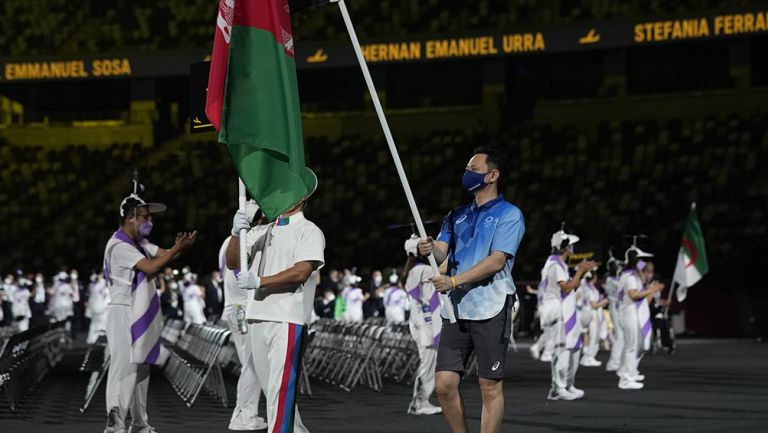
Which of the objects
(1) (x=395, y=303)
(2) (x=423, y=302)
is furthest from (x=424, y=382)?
(1) (x=395, y=303)

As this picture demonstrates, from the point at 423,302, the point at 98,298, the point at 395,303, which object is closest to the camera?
the point at 423,302

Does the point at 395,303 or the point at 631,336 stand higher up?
the point at 631,336

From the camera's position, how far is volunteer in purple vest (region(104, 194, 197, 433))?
1011 centimetres

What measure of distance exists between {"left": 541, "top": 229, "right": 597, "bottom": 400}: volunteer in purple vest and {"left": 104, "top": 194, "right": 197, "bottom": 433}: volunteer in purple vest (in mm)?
5405

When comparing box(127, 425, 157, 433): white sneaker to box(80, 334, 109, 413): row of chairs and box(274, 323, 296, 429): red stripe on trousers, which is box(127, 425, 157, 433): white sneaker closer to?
box(274, 323, 296, 429): red stripe on trousers

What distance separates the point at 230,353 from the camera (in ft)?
61.0

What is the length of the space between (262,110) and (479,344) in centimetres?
188

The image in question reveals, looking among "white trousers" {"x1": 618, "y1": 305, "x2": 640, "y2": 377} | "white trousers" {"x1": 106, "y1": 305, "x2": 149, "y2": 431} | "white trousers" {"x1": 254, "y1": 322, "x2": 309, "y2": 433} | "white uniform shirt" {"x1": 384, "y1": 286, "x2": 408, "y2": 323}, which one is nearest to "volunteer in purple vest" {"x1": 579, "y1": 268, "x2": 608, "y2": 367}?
"white trousers" {"x1": 618, "y1": 305, "x2": 640, "y2": 377}

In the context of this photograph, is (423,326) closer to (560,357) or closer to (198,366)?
(560,357)

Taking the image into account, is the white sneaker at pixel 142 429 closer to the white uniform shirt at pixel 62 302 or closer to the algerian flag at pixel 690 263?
the algerian flag at pixel 690 263

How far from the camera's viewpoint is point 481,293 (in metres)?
7.83

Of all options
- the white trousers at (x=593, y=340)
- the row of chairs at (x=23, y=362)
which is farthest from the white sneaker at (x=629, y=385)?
the row of chairs at (x=23, y=362)

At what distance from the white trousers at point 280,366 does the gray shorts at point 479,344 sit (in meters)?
0.87

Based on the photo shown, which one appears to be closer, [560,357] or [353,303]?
[560,357]
